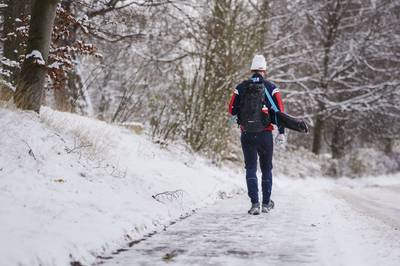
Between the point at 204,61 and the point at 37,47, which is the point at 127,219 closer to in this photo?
the point at 37,47

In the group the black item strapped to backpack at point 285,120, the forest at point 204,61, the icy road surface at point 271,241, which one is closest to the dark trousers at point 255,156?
the black item strapped to backpack at point 285,120

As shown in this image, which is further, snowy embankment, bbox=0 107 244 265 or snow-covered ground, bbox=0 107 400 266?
snow-covered ground, bbox=0 107 400 266

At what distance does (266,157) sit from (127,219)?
271 cm

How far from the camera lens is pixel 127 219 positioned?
5.61m

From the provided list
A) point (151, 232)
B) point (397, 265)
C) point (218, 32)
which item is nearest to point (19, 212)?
point (151, 232)

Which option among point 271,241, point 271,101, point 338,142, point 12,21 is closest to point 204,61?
point 12,21

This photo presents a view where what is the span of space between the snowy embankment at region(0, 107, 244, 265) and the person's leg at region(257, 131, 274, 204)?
3.42 feet

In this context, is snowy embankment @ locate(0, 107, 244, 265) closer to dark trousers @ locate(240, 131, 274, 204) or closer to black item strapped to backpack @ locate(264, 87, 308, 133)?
dark trousers @ locate(240, 131, 274, 204)

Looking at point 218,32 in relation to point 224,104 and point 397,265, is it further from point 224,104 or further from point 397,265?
point 397,265

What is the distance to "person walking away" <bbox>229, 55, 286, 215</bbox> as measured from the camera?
750cm

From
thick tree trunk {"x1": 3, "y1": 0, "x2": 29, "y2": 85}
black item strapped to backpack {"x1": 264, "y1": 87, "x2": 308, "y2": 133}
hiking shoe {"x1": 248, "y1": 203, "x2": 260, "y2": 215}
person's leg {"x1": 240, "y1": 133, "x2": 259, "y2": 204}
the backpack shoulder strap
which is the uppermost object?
thick tree trunk {"x1": 3, "y1": 0, "x2": 29, "y2": 85}

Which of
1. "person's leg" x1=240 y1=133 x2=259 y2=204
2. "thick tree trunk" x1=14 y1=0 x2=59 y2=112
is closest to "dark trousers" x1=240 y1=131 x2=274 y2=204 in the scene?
"person's leg" x1=240 y1=133 x2=259 y2=204

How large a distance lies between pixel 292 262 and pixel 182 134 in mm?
10492

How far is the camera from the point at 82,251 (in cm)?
422
